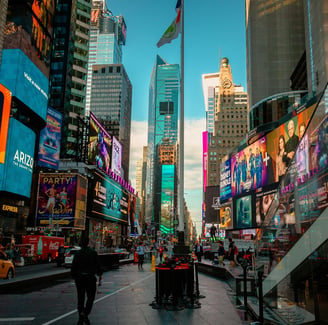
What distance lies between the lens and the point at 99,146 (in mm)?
68938

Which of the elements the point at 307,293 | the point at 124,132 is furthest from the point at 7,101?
the point at 124,132

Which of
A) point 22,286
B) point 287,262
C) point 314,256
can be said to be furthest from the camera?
point 22,286

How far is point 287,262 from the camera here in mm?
7035

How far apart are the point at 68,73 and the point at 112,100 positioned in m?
85.7

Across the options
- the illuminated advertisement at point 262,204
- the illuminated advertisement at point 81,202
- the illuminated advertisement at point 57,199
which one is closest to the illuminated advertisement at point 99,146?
the illuminated advertisement at point 81,202

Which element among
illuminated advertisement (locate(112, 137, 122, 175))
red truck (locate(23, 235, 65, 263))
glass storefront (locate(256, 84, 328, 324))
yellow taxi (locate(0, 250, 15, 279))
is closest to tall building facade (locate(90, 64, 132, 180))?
illuminated advertisement (locate(112, 137, 122, 175))

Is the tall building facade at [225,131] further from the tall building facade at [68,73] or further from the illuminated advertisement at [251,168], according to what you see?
the illuminated advertisement at [251,168]

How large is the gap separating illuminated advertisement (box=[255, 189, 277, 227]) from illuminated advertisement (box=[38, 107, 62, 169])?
99.3 ft

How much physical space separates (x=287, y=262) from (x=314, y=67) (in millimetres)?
51137

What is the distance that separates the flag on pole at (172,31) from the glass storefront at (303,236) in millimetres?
15826

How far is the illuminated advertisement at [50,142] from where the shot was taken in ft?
176

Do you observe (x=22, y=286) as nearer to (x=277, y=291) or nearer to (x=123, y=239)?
(x=277, y=291)

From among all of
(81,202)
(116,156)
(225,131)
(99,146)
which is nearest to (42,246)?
(81,202)

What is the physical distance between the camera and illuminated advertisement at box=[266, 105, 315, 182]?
141 feet
